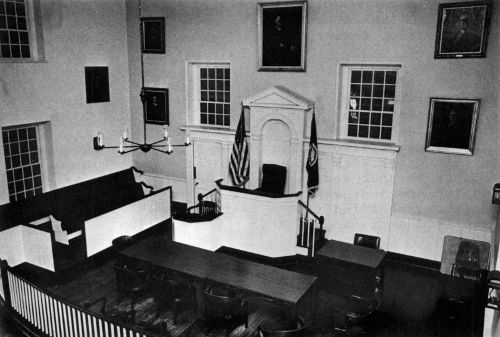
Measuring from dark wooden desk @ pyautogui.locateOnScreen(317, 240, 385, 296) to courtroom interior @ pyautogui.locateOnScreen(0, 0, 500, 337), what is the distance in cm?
3

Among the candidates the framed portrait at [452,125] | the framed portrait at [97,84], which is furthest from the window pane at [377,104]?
the framed portrait at [97,84]

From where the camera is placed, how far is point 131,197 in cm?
1169

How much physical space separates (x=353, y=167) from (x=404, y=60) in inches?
91.0

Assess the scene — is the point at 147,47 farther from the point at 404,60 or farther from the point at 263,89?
the point at 404,60

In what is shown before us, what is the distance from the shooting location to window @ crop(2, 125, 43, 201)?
957 cm

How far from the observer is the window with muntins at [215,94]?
11.0 m

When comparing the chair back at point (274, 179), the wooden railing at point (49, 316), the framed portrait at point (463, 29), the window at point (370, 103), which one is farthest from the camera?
the chair back at point (274, 179)

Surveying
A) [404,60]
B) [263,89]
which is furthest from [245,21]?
[404,60]

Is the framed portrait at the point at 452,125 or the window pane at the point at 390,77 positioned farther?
the window pane at the point at 390,77

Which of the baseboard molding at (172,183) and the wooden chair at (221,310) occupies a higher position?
the baseboard molding at (172,183)

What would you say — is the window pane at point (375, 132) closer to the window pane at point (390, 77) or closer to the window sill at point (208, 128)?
the window pane at point (390, 77)

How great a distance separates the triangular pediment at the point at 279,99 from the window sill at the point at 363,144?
0.87 m

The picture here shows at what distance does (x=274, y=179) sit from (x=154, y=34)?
470 centimetres

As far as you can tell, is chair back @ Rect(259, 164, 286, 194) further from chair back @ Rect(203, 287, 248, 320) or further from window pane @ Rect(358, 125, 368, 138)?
chair back @ Rect(203, 287, 248, 320)
